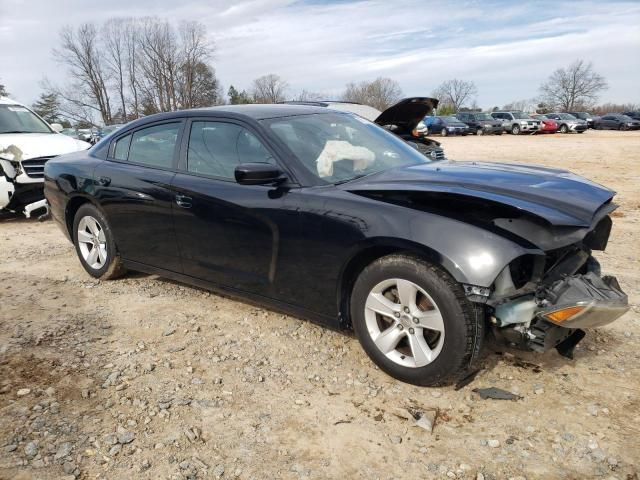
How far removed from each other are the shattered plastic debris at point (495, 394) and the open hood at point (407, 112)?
5913 millimetres

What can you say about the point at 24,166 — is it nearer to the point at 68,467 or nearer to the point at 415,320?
the point at 68,467

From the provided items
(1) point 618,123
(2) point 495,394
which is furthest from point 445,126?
(2) point 495,394

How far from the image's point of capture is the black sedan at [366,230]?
2.61 meters

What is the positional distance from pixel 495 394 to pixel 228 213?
2033 mm

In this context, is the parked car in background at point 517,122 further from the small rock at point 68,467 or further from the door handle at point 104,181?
the small rock at point 68,467

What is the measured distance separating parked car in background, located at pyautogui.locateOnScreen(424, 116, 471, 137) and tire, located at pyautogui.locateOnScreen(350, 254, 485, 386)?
31.3 metres

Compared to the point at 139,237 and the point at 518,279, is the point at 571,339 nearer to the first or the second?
the point at 518,279

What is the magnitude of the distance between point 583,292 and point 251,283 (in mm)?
2049

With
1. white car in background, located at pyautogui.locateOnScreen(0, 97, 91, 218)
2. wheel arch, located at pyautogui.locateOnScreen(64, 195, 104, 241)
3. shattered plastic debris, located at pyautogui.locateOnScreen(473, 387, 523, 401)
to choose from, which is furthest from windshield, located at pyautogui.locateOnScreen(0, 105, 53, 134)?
shattered plastic debris, located at pyautogui.locateOnScreen(473, 387, 523, 401)

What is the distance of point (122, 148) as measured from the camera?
4.50 meters

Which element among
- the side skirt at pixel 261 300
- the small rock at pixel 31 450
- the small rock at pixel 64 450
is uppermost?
the side skirt at pixel 261 300

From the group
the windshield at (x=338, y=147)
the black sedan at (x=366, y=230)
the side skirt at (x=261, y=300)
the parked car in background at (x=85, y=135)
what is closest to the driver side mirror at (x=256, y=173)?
the black sedan at (x=366, y=230)

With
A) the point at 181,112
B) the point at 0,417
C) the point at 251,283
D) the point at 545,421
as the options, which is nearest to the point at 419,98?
the point at 181,112

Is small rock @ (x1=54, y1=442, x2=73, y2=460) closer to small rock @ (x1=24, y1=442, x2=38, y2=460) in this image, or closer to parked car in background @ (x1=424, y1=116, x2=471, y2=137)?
small rock @ (x1=24, y1=442, x2=38, y2=460)
